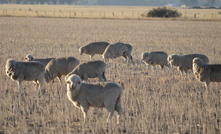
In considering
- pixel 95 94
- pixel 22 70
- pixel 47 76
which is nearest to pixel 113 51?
pixel 47 76

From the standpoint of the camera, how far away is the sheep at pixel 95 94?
8164mm

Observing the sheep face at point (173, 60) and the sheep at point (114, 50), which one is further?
the sheep at point (114, 50)

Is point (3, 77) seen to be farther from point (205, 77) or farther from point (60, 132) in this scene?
point (205, 77)

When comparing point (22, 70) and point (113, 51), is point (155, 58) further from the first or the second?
point (22, 70)

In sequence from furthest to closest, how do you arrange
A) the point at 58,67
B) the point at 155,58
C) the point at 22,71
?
the point at 155,58
the point at 58,67
the point at 22,71

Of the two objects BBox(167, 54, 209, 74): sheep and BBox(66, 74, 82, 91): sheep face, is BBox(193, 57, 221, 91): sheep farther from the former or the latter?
BBox(66, 74, 82, 91): sheep face

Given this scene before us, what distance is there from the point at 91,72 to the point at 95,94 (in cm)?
372

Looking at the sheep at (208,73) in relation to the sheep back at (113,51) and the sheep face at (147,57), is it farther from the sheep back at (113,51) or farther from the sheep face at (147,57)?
the sheep back at (113,51)

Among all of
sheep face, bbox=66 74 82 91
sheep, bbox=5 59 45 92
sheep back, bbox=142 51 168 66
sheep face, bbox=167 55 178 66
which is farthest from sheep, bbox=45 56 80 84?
sheep back, bbox=142 51 168 66

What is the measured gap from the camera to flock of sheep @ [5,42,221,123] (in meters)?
8.28

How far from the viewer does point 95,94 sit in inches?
329

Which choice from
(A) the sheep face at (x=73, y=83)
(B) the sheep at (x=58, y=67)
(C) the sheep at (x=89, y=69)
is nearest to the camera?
(A) the sheep face at (x=73, y=83)

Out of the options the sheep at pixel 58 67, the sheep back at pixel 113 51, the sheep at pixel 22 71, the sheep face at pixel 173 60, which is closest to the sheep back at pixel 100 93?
the sheep at pixel 22 71

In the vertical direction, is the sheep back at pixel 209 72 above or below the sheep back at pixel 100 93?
above
